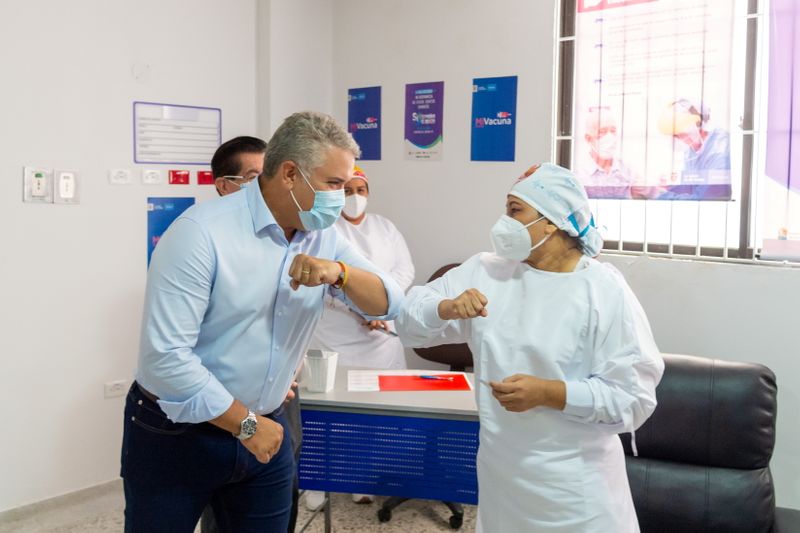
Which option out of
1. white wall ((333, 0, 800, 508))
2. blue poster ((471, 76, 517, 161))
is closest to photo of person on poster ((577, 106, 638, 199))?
white wall ((333, 0, 800, 508))

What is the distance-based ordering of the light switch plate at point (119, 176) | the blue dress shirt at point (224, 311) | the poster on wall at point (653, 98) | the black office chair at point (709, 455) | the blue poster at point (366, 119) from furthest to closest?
the blue poster at point (366, 119) → the light switch plate at point (119, 176) → the poster on wall at point (653, 98) → the black office chair at point (709, 455) → the blue dress shirt at point (224, 311)

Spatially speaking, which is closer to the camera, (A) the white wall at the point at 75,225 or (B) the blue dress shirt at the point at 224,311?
(B) the blue dress shirt at the point at 224,311

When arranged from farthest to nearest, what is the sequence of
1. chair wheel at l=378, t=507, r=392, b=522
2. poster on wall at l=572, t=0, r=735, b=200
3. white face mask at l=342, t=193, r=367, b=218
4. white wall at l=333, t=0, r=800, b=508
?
white face mask at l=342, t=193, r=367, b=218 < chair wheel at l=378, t=507, r=392, b=522 < poster on wall at l=572, t=0, r=735, b=200 < white wall at l=333, t=0, r=800, b=508

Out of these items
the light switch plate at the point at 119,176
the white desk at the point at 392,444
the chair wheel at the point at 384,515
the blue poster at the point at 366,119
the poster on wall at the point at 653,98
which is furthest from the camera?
the blue poster at the point at 366,119

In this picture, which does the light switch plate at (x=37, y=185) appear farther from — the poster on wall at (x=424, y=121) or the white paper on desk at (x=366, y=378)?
the poster on wall at (x=424, y=121)

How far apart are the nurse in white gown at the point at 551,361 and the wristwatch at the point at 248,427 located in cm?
46

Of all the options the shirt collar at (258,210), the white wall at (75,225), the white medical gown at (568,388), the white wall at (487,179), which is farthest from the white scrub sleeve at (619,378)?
the white wall at (75,225)

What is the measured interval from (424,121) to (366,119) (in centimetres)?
45

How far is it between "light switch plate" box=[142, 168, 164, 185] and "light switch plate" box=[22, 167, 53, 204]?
1.52ft

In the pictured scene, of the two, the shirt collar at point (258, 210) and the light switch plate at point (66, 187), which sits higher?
the light switch plate at point (66, 187)

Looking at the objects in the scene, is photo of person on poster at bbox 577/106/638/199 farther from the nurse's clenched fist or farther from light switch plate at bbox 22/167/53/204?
light switch plate at bbox 22/167/53/204

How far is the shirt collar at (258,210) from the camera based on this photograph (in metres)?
1.53

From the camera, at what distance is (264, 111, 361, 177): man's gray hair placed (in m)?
1.50

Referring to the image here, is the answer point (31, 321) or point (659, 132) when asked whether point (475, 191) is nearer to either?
point (659, 132)
